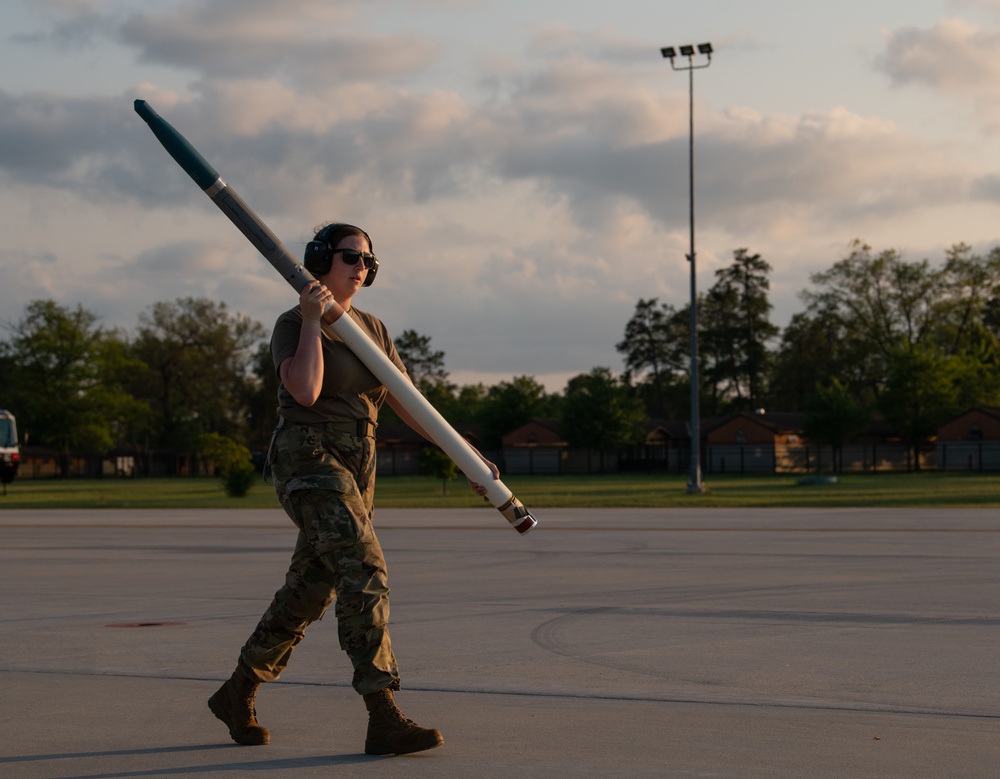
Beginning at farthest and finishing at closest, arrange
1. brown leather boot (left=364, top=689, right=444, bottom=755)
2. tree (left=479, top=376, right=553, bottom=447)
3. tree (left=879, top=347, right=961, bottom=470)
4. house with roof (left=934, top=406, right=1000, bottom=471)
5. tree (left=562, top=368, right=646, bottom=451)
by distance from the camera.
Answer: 1. tree (left=479, top=376, right=553, bottom=447)
2. tree (left=562, top=368, right=646, bottom=451)
3. tree (left=879, top=347, right=961, bottom=470)
4. house with roof (left=934, top=406, right=1000, bottom=471)
5. brown leather boot (left=364, top=689, right=444, bottom=755)

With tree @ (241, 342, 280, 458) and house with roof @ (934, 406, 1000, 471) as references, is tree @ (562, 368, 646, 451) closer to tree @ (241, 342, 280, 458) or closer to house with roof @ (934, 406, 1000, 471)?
house with roof @ (934, 406, 1000, 471)

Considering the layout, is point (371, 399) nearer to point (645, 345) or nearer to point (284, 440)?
point (284, 440)

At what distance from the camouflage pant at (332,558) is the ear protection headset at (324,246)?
0.71 m

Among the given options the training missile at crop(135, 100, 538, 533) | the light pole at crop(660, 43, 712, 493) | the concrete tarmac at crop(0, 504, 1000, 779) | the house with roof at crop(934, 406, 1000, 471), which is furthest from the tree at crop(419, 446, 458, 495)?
the house with roof at crop(934, 406, 1000, 471)

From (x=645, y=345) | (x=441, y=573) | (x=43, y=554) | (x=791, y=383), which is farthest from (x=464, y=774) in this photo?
(x=645, y=345)

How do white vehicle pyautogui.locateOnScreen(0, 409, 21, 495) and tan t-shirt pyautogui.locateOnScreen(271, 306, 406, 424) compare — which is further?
white vehicle pyautogui.locateOnScreen(0, 409, 21, 495)

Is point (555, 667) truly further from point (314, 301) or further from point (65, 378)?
point (65, 378)

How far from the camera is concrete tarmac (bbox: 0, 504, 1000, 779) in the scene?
5.09 m

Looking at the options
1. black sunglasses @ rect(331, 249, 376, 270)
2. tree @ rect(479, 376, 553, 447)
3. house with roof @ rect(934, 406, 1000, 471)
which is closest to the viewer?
black sunglasses @ rect(331, 249, 376, 270)

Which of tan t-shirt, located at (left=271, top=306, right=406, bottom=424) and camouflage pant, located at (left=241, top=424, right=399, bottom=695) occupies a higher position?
tan t-shirt, located at (left=271, top=306, right=406, bottom=424)

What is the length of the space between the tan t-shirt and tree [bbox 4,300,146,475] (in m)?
94.3

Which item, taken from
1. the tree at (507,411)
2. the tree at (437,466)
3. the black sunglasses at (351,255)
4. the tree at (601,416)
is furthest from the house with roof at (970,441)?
the black sunglasses at (351,255)

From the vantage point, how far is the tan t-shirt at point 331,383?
5320 millimetres

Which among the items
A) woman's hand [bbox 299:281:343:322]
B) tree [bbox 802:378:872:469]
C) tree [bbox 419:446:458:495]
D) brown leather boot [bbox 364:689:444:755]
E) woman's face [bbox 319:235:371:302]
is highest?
tree [bbox 802:378:872:469]
